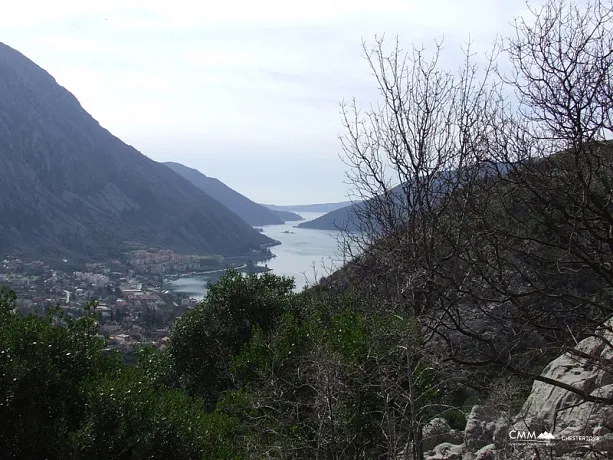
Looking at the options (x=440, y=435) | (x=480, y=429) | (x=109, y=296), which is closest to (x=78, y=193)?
(x=109, y=296)

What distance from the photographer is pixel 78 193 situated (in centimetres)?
9750

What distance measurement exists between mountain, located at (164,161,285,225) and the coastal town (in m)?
74.5

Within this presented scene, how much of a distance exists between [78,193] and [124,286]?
46.5m

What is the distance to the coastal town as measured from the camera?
32.2 metres

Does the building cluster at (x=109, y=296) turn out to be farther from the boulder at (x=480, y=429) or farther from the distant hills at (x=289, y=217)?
the distant hills at (x=289, y=217)

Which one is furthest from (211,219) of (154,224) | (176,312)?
(176,312)

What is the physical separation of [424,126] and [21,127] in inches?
4106

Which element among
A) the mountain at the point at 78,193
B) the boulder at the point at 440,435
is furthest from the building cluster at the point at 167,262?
the boulder at the point at 440,435

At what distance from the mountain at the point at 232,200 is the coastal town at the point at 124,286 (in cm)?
7454

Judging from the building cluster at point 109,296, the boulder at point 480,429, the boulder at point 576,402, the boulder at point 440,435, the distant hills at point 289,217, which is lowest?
the building cluster at point 109,296

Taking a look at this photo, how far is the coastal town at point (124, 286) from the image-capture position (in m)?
32.2

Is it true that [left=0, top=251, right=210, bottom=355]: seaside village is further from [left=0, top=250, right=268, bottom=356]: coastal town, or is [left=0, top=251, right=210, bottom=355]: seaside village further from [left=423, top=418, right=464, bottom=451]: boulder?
[left=423, top=418, right=464, bottom=451]: boulder

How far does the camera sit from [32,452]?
5.25 meters

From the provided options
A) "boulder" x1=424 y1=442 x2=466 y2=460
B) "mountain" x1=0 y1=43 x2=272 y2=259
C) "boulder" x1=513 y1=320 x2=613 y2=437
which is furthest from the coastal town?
"boulder" x1=513 y1=320 x2=613 y2=437
